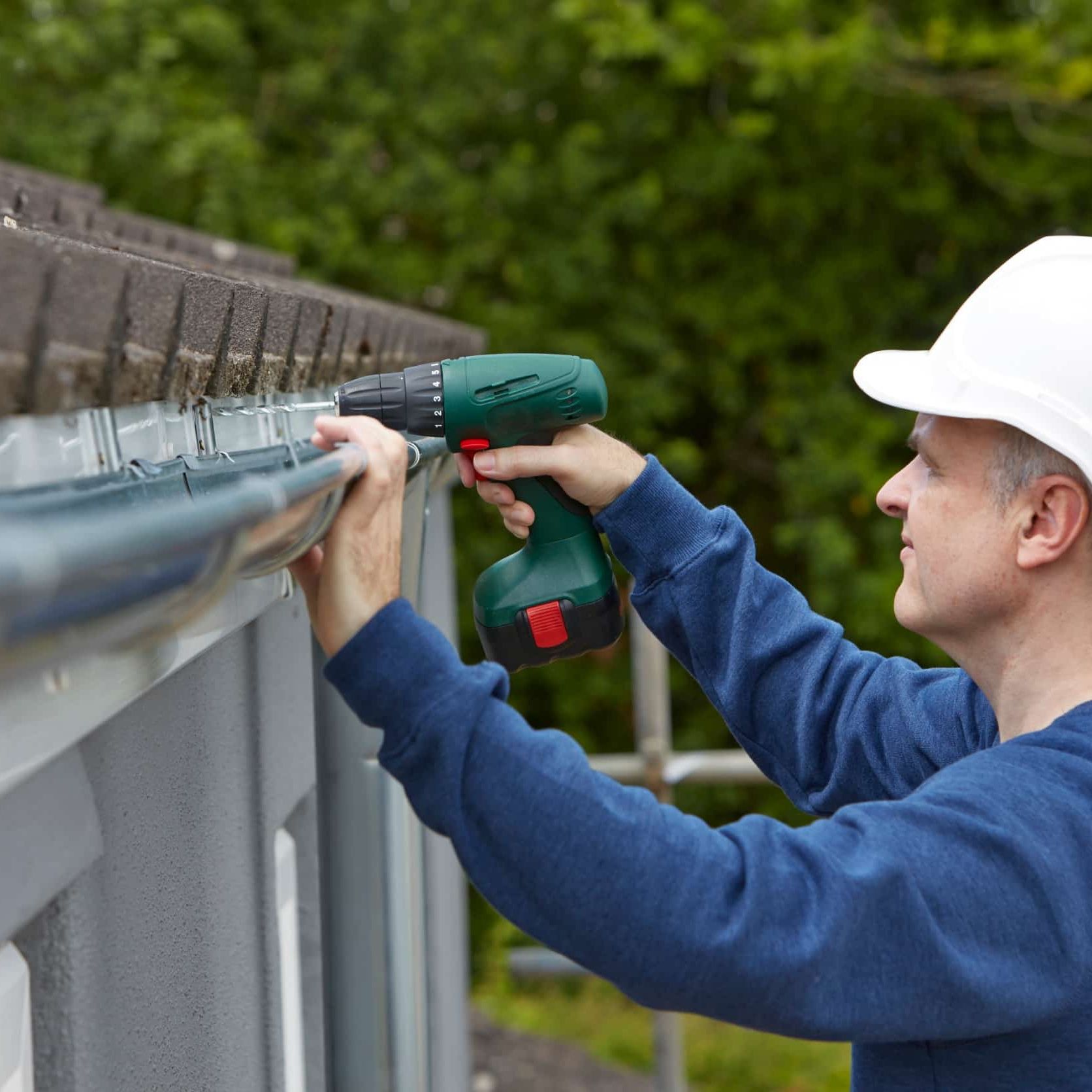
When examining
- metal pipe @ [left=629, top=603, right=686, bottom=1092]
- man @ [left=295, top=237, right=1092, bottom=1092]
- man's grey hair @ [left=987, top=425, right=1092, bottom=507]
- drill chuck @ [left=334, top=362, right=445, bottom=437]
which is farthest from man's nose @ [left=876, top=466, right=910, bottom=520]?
metal pipe @ [left=629, top=603, right=686, bottom=1092]

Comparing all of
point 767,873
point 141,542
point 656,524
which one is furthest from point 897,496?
point 141,542

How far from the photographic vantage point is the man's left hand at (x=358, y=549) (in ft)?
3.76

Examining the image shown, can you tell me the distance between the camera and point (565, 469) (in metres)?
1.67

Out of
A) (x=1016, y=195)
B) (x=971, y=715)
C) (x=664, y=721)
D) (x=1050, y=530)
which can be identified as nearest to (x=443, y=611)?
(x=664, y=721)

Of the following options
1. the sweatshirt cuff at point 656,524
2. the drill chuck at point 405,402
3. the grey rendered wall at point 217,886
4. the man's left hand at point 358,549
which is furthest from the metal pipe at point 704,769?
the man's left hand at point 358,549

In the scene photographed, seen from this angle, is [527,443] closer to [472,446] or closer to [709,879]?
[472,446]

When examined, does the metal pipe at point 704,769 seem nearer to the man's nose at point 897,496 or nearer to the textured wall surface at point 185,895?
the textured wall surface at point 185,895

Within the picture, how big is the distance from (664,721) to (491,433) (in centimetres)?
510

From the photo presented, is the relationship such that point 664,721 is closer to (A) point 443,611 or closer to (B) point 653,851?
(A) point 443,611

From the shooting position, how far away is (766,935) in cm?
113

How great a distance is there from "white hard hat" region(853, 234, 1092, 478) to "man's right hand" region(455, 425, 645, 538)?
1.12ft

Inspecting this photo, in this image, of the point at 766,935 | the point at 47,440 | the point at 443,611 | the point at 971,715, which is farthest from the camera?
the point at 443,611

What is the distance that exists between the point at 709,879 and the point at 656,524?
2.53 feet

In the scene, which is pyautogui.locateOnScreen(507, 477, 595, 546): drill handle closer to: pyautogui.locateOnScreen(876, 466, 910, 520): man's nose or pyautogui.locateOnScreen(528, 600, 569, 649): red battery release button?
pyautogui.locateOnScreen(528, 600, 569, 649): red battery release button
